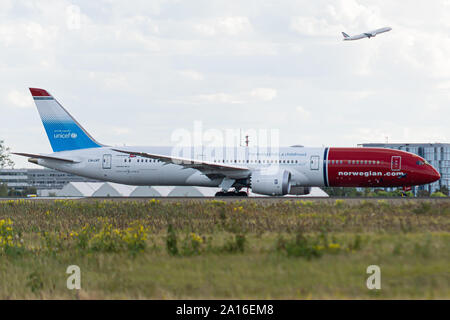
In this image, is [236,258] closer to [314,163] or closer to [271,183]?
[271,183]

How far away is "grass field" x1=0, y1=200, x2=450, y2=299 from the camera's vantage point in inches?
466

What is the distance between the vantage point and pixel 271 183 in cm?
3669

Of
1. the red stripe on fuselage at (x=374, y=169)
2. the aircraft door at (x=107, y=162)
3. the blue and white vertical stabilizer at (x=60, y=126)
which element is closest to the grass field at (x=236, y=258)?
the red stripe on fuselage at (x=374, y=169)

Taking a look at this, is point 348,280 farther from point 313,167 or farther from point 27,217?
point 313,167

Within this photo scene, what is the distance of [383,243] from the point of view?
15.4 m

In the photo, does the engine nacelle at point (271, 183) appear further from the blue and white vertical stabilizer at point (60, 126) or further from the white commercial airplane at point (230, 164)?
the blue and white vertical stabilizer at point (60, 126)

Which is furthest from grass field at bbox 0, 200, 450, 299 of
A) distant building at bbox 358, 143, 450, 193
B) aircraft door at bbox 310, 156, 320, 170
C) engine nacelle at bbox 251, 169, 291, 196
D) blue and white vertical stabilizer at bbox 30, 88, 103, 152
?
distant building at bbox 358, 143, 450, 193

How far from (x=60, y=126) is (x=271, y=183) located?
52.4ft

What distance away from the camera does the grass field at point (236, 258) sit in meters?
11.8

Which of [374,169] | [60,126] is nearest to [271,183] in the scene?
[374,169]

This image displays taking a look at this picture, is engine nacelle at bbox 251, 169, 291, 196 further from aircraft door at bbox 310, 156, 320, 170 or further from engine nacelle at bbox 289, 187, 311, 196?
engine nacelle at bbox 289, 187, 311, 196
